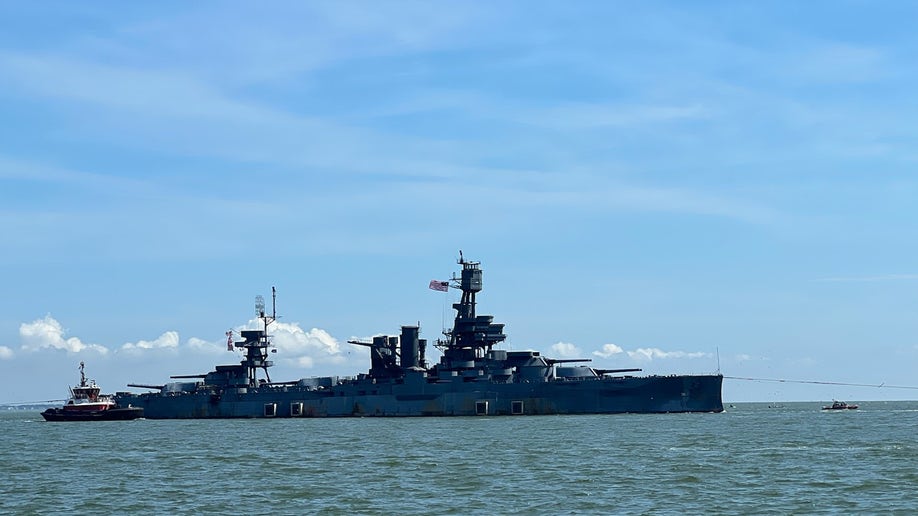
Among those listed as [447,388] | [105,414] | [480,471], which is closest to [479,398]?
[447,388]

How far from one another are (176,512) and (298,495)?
473 cm

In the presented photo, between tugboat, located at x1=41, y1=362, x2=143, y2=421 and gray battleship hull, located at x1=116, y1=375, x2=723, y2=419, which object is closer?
gray battleship hull, located at x1=116, y1=375, x2=723, y2=419

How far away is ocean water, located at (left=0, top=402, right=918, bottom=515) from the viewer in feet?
117

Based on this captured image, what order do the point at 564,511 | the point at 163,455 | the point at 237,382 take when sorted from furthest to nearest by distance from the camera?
1. the point at 237,382
2. the point at 163,455
3. the point at 564,511

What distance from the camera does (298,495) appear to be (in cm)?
3856

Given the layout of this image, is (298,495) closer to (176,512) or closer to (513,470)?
(176,512)

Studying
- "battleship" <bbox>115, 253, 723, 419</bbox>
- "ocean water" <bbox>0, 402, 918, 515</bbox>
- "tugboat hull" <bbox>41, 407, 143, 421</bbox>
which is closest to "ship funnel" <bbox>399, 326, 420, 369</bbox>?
"battleship" <bbox>115, 253, 723, 419</bbox>

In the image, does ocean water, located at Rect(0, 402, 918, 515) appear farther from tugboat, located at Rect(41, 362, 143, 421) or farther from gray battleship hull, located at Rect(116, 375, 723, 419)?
tugboat, located at Rect(41, 362, 143, 421)

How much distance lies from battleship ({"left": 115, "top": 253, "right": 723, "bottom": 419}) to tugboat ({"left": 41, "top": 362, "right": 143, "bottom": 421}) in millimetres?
3347

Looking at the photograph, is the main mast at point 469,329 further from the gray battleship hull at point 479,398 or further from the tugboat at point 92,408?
the tugboat at point 92,408

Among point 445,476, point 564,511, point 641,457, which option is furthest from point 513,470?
point 564,511

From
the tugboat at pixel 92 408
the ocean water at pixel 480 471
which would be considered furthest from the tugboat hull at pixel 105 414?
the ocean water at pixel 480 471

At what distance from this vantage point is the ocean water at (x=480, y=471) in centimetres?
3569

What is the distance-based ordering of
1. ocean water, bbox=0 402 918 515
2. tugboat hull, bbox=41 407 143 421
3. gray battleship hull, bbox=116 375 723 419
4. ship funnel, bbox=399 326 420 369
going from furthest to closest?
tugboat hull, bbox=41 407 143 421 < ship funnel, bbox=399 326 420 369 < gray battleship hull, bbox=116 375 723 419 < ocean water, bbox=0 402 918 515
